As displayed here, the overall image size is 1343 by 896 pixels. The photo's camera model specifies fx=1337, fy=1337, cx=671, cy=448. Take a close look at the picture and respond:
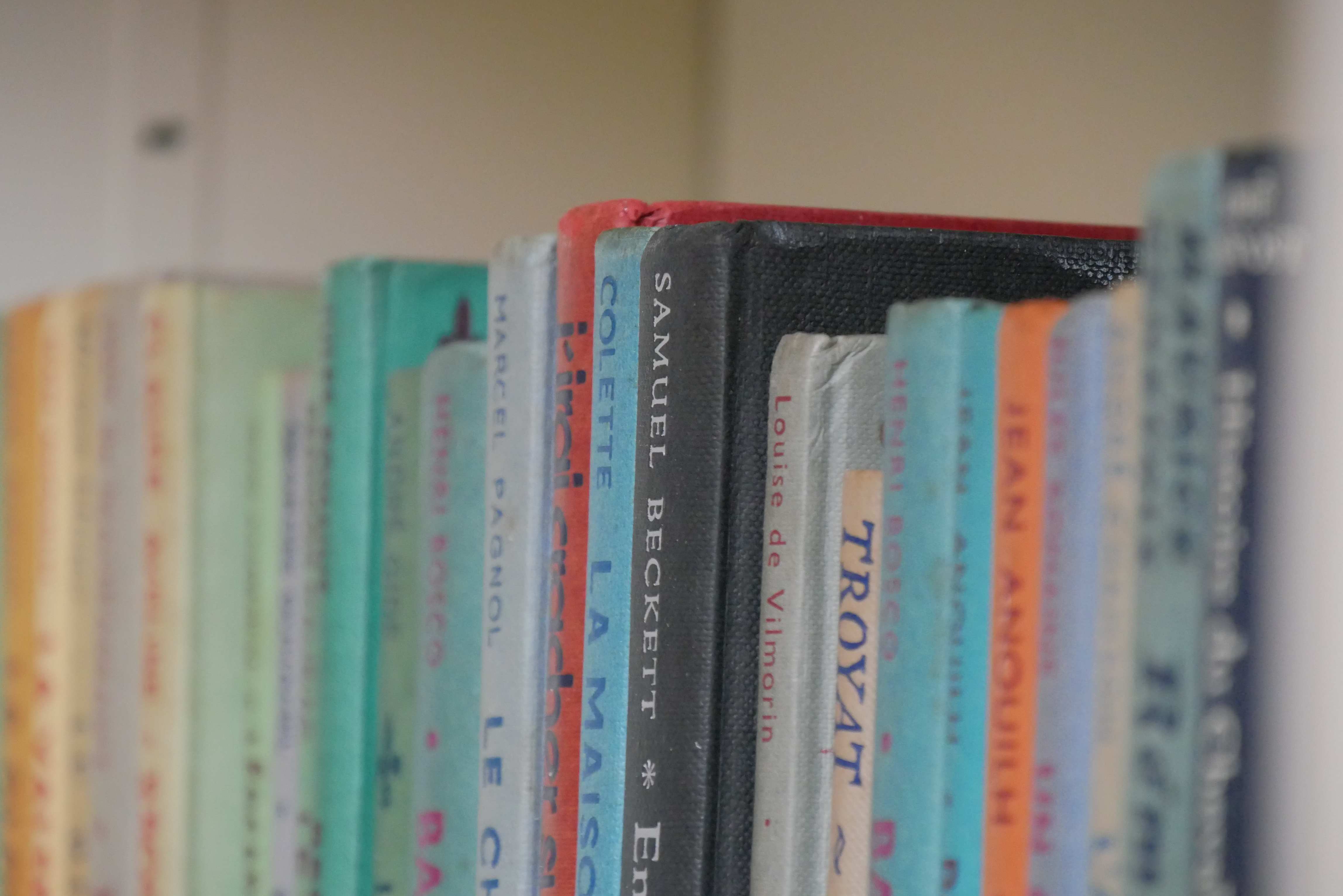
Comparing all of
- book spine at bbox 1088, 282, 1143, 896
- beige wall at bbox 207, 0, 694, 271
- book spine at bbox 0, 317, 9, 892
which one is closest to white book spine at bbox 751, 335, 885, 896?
book spine at bbox 1088, 282, 1143, 896

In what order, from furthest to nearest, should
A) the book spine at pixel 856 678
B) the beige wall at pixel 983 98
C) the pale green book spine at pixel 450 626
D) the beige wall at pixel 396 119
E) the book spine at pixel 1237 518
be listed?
the beige wall at pixel 396 119, the beige wall at pixel 983 98, the pale green book spine at pixel 450 626, the book spine at pixel 856 678, the book spine at pixel 1237 518

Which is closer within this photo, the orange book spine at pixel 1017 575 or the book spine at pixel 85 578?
the orange book spine at pixel 1017 575

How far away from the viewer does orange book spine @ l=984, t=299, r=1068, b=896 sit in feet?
0.97

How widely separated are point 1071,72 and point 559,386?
38cm

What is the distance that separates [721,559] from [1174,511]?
159mm

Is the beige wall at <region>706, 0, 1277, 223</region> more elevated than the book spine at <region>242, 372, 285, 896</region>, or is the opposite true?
the beige wall at <region>706, 0, 1277, 223</region>

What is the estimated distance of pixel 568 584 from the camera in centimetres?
42

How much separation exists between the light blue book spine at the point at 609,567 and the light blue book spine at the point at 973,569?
115mm

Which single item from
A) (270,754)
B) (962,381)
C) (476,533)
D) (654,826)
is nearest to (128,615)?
(270,754)

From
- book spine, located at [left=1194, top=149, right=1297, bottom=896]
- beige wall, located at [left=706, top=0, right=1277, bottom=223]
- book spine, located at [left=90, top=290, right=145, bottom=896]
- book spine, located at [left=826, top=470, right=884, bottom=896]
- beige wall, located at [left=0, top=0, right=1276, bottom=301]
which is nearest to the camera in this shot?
book spine, located at [left=1194, top=149, right=1297, bottom=896]

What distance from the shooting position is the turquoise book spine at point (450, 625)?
48cm

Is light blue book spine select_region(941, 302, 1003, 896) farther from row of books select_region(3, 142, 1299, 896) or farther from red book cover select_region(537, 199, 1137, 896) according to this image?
red book cover select_region(537, 199, 1137, 896)

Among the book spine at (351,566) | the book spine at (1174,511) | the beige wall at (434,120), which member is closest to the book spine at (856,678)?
the book spine at (1174,511)

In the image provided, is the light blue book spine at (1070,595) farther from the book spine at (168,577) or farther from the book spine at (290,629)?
the book spine at (168,577)
